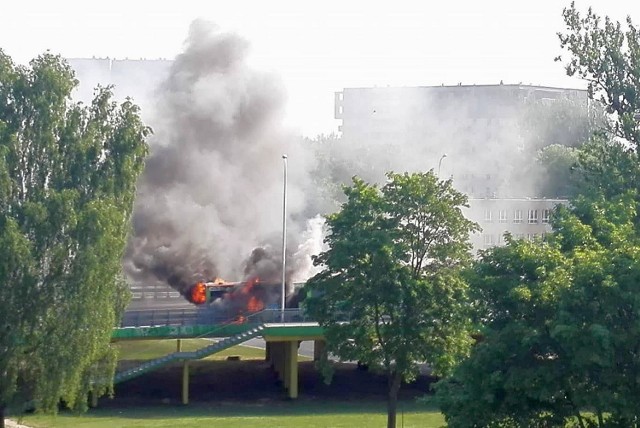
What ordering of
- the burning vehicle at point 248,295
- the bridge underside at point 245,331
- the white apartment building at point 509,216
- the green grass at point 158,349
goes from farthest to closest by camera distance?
the white apartment building at point 509,216 → the burning vehicle at point 248,295 → the green grass at point 158,349 → the bridge underside at point 245,331

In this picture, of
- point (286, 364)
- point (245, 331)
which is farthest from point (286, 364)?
point (245, 331)

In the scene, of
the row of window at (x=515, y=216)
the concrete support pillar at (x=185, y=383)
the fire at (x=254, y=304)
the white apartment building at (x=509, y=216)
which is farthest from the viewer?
→ the row of window at (x=515, y=216)

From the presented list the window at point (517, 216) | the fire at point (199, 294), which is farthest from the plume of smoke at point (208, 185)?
the window at point (517, 216)

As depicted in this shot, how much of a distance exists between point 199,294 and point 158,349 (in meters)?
7.76

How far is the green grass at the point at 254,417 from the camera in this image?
46156 millimetres

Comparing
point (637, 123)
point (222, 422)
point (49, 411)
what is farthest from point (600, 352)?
point (222, 422)

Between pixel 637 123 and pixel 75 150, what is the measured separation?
1677 centimetres

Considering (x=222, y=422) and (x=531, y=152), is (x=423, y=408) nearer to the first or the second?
(x=222, y=422)

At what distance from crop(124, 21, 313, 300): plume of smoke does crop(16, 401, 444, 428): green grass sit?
1718 cm

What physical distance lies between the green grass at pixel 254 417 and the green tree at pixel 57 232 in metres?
8.81

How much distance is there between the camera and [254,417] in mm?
48344

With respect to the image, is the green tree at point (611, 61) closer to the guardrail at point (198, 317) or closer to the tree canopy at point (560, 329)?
the tree canopy at point (560, 329)

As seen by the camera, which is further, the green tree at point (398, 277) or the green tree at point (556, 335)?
the green tree at point (398, 277)

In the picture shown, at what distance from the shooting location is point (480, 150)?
127000mm
